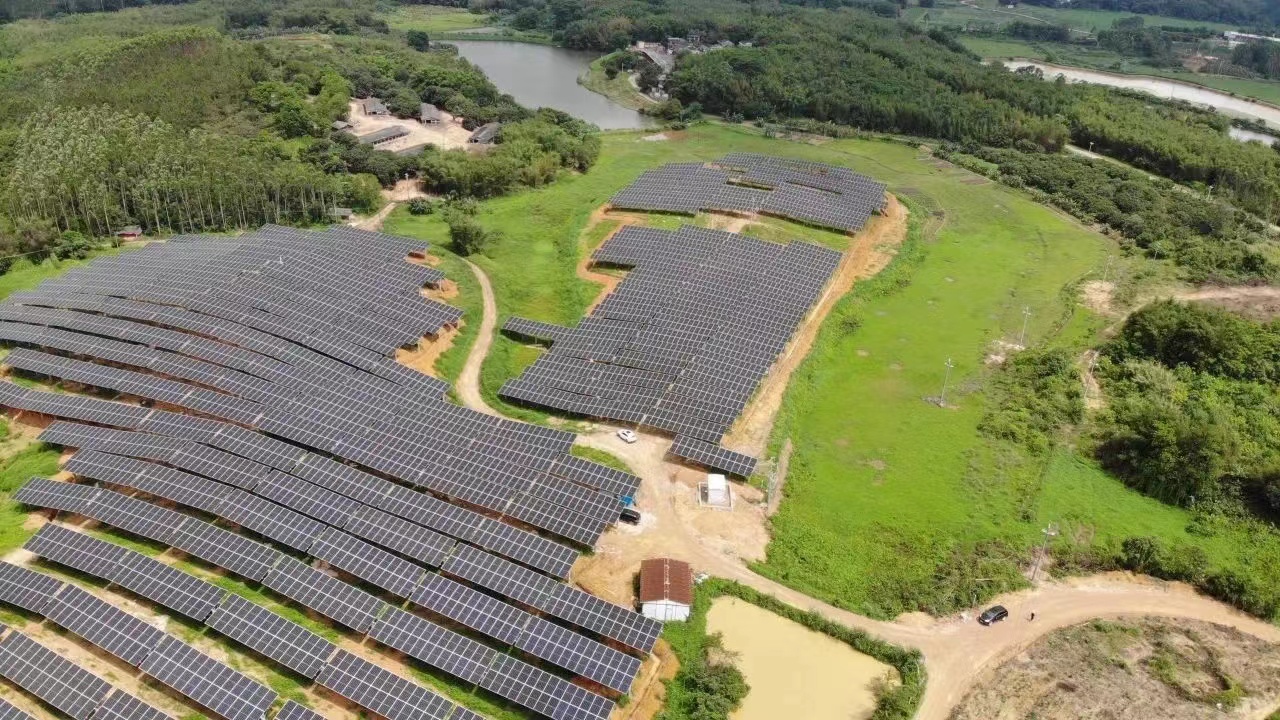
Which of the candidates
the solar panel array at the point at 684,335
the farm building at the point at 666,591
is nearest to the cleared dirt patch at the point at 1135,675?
the farm building at the point at 666,591

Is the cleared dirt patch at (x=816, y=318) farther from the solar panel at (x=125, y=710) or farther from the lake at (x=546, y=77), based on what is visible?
the lake at (x=546, y=77)

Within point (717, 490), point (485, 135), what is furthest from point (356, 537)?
point (485, 135)

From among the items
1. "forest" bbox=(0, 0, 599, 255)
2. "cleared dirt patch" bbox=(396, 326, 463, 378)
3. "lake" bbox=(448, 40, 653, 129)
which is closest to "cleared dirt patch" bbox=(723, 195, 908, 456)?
"cleared dirt patch" bbox=(396, 326, 463, 378)

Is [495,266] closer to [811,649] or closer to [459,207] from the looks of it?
[459,207]

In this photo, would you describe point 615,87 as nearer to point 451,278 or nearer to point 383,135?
point 383,135

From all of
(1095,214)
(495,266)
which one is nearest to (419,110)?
(495,266)
